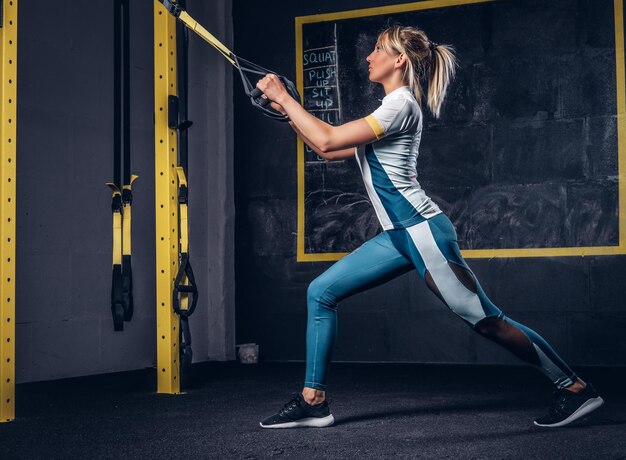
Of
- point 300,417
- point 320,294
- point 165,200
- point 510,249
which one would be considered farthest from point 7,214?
point 510,249

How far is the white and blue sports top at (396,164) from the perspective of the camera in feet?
10.2

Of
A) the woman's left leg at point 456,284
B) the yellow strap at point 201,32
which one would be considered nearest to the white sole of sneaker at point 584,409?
the woman's left leg at point 456,284

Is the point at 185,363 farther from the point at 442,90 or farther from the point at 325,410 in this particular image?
the point at 442,90

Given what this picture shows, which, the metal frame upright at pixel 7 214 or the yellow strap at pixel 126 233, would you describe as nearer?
the metal frame upright at pixel 7 214

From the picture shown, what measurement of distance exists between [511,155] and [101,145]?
8.83 feet

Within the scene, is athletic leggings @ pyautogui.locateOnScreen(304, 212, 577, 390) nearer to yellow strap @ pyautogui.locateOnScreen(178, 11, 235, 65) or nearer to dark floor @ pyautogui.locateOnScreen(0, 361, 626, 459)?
dark floor @ pyautogui.locateOnScreen(0, 361, 626, 459)

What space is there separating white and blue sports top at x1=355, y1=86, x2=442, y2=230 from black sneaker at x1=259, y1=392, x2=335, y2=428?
0.78 metres

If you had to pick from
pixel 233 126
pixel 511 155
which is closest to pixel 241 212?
pixel 233 126

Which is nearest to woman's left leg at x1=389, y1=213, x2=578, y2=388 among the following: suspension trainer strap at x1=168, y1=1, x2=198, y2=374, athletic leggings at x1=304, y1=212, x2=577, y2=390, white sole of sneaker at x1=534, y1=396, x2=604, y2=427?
athletic leggings at x1=304, y1=212, x2=577, y2=390

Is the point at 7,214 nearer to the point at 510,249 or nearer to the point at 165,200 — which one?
the point at 165,200

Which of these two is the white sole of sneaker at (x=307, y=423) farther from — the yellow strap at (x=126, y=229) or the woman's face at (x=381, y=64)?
the woman's face at (x=381, y=64)

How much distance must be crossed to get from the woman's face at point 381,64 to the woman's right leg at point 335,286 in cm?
63

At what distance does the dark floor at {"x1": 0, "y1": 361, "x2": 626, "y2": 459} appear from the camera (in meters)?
2.83

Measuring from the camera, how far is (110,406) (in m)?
3.86
